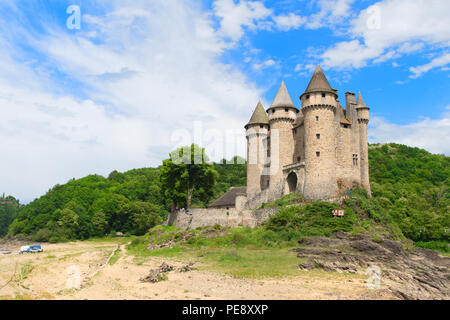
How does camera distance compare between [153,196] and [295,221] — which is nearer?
[295,221]

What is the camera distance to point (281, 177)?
40250mm

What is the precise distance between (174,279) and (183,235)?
48.4ft

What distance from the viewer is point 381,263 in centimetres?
2306

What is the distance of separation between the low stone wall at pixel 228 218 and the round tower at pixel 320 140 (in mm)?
5033

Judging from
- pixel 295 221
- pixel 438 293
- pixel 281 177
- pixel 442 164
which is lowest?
pixel 438 293

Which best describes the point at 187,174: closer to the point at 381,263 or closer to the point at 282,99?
the point at 282,99

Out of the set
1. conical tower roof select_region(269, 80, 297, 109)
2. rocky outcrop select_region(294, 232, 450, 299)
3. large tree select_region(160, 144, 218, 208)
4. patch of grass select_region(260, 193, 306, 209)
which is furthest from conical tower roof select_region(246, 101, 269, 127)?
rocky outcrop select_region(294, 232, 450, 299)

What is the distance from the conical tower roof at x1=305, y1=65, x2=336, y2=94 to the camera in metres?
37.4

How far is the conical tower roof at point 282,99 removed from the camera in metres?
41.9

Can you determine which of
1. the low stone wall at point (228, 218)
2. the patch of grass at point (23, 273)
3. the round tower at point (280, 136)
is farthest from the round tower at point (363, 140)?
the patch of grass at point (23, 273)

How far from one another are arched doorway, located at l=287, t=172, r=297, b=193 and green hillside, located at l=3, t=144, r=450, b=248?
6.16m

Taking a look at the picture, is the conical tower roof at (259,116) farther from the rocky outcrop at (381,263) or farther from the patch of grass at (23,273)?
the patch of grass at (23,273)
